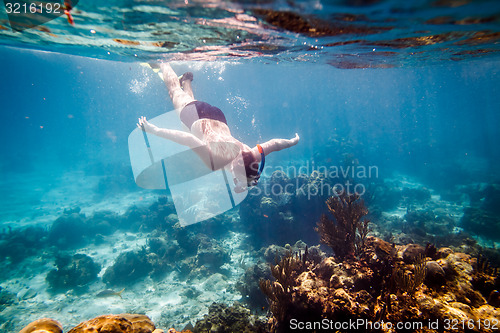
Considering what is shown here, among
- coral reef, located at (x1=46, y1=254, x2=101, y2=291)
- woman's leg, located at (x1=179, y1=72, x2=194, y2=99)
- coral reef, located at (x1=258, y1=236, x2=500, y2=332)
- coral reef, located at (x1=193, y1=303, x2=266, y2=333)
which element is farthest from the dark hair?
coral reef, located at (x1=46, y1=254, x2=101, y2=291)

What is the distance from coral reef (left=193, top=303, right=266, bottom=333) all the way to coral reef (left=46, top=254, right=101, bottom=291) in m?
7.37

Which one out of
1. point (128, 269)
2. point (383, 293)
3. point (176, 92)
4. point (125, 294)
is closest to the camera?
point (383, 293)

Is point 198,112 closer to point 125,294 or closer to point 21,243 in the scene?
point 125,294

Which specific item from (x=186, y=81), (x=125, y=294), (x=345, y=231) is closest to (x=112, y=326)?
(x=345, y=231)

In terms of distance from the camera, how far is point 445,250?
5422 millimetres

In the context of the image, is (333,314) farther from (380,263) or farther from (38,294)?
(38,294)

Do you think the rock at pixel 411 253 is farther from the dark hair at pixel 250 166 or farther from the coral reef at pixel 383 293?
the dark hair at pixel 250 166

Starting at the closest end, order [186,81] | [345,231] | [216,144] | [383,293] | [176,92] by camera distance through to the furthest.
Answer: [383,293], [216,144], [345,231], [176,92], [186,81]

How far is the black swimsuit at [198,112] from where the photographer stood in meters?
5.43

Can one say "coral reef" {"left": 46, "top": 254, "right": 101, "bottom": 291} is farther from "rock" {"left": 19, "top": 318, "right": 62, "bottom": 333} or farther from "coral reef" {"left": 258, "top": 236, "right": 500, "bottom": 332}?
"coral reef" {"left": 258, "top": 236, "right": 500, "bottom": 332}

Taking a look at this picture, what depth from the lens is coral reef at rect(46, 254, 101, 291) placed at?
8734 millimetres

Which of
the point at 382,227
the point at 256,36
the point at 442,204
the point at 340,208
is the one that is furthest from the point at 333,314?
the point at 442,204

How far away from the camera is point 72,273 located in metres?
8.88

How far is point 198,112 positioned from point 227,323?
516cm
